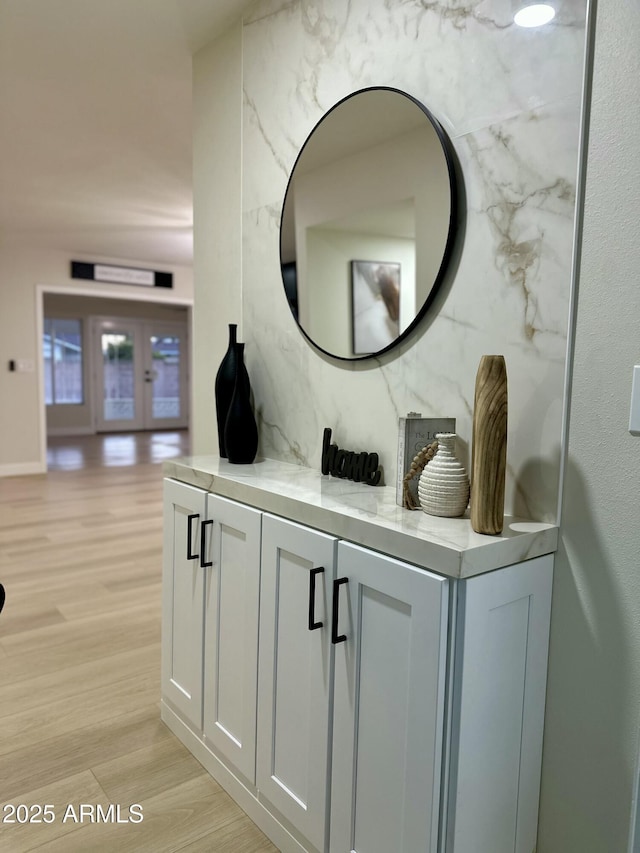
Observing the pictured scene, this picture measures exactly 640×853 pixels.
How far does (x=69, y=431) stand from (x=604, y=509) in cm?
1095

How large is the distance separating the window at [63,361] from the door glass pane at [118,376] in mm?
477

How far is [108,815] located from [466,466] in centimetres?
133

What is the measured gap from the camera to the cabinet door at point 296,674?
4.30ft

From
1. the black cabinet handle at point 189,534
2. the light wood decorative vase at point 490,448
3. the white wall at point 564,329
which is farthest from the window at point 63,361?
the light wood decorative vase at point 490,448

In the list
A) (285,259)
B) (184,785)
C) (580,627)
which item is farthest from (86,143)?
(580,627)

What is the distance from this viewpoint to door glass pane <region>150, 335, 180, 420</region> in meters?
11.8

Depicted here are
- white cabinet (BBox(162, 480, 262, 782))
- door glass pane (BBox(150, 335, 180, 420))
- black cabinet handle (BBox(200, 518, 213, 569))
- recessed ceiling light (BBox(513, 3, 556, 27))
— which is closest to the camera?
recessed ceiling light (BBox(513, 3, 556, 27))

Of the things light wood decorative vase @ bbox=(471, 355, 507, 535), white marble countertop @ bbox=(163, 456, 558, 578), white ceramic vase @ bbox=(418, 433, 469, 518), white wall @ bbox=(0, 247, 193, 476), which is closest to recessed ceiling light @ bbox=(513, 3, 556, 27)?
light wood decorative vase @ bbox=(471, 355, 507, 535)

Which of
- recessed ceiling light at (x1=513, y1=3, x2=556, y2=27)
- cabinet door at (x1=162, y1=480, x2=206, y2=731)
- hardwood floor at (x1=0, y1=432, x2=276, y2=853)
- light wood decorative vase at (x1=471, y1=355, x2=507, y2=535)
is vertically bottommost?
hardwood floor at (x1=0, y1=432, x2=276, y2=853)

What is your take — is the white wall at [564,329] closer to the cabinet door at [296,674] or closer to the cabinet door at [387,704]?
the cabinet door at [387,704]

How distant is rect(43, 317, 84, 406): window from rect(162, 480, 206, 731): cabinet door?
379 inches

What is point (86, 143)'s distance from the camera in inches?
140

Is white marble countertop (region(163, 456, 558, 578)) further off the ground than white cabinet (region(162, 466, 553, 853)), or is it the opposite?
white marble countertop (region(163, 456, 558, 578))

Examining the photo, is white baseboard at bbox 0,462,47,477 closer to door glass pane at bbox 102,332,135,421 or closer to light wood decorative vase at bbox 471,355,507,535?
door glass pane at bbox 102,332,135,421
